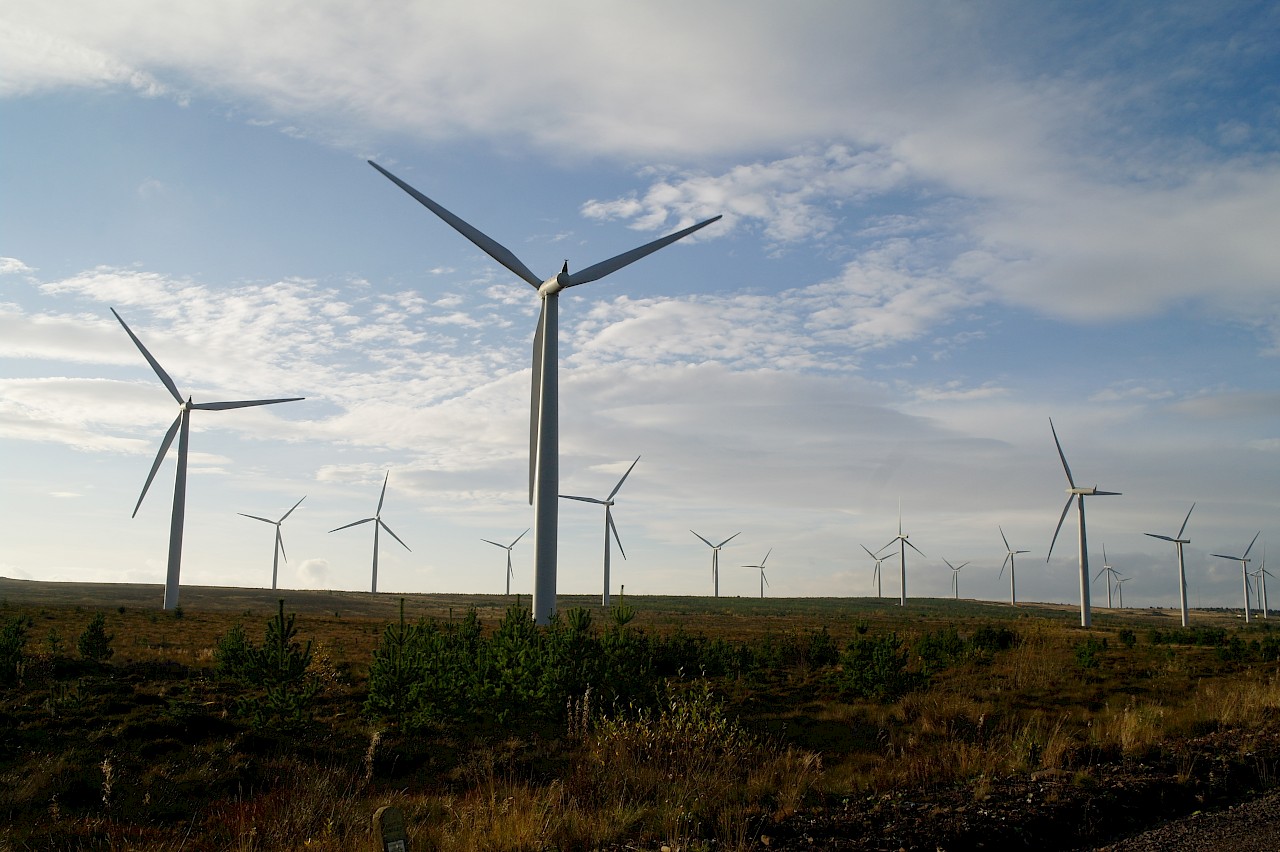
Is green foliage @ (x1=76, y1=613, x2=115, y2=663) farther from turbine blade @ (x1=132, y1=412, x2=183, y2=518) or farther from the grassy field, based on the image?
turbine blade @ (x1=132, y1=412, x2=183, y2=518)

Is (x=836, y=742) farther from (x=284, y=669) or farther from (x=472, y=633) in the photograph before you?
(x=284, y=669)

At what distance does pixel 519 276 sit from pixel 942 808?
1274 inches

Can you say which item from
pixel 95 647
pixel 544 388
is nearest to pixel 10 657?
pixel 95 647

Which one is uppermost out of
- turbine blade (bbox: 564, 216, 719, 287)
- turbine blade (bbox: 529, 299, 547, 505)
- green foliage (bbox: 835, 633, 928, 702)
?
turbine blade (bbox: 564, 216, 719, 287)

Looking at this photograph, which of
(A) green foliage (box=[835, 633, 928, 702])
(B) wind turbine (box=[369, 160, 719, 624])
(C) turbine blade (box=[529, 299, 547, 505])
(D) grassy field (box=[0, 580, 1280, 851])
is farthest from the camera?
(C) turbine blade (box=[529, 299, 547, 505])

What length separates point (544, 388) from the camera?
34.6 metres

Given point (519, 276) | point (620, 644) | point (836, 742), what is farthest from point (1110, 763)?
point (519, 276)

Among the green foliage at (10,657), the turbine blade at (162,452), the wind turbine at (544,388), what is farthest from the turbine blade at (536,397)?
the turbine blade at (162,452)

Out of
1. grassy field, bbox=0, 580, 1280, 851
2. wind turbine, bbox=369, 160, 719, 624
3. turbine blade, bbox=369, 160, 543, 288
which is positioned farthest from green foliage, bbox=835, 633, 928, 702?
turbine blade, bbox=369, 160, 543, 288

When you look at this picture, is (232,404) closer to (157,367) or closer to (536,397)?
(157,367)

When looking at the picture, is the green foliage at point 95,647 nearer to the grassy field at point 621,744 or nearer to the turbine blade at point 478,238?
the grassy field at point 621,744

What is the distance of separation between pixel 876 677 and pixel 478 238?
2400 centimetres

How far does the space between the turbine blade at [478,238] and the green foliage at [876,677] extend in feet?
68.1

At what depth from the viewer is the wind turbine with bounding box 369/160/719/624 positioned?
33094 mm
